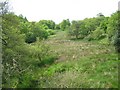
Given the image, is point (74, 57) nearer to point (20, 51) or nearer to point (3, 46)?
point (20, 51)

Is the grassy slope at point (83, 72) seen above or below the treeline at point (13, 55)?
below

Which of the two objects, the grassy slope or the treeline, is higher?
the treeline

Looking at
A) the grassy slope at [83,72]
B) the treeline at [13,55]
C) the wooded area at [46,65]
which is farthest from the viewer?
the grassy slope at [83,72]

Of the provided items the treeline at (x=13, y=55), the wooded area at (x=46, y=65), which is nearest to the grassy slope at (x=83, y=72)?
the wooded area at (x=46, y=65)

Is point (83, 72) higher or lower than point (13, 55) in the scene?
lower

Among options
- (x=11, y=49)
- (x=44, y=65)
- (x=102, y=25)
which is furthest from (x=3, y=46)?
(x=102, y=25)

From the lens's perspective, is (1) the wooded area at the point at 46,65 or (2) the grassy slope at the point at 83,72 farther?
(2) the grassy slope at the point at 83,72

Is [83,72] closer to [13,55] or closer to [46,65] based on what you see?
[13,55]

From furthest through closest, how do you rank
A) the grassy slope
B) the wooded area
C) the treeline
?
the grassy slope
the wooded area
the treeline

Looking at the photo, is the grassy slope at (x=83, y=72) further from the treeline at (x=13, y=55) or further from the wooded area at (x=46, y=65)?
the treeline at (x=13, y=55)

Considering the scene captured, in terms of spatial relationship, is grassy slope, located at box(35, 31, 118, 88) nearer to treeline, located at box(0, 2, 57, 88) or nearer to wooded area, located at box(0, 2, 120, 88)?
wooded area, located at box(0, 2, 120, 88)

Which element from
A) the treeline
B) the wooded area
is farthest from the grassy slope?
the treeline

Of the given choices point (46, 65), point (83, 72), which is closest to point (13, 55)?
point (83, 72)

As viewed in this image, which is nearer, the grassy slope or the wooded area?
the wooded area
